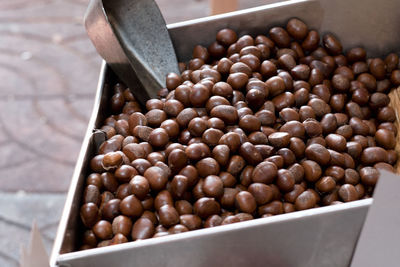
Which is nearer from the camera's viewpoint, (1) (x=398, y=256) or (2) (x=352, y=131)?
(1) (x=398, y=256)

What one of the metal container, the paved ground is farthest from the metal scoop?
the paved ground

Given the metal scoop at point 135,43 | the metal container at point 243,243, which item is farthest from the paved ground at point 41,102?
the metal container at point 243,243

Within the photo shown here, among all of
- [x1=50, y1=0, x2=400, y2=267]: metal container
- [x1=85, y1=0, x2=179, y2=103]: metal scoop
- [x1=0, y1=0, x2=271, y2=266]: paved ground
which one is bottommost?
[x1=0, y1=0, x2=271, y2=266]: paved ground

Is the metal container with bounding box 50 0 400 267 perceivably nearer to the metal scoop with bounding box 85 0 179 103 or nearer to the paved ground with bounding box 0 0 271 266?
the metal scoop with bounding box 85 0 179 103

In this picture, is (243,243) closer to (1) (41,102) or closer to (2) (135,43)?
(2) (135,43)

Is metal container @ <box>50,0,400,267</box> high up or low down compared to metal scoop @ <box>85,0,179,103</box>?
down

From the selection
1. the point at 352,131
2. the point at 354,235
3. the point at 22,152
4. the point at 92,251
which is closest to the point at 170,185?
the point at 92,251

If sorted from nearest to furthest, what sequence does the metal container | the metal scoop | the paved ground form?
the metal container
the metal scoop
the paved ground

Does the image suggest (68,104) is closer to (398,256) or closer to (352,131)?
(352,131)
